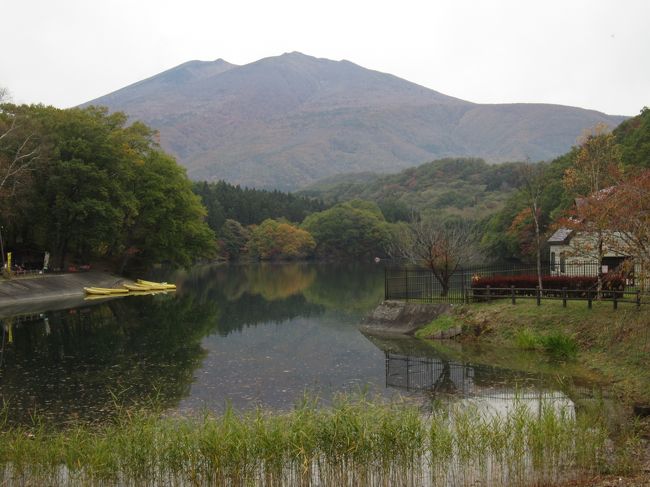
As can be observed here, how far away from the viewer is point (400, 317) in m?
30.1

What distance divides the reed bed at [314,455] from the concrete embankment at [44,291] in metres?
32.3

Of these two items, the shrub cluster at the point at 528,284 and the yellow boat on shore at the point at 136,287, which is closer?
the shrub cluster at the point at 528,284

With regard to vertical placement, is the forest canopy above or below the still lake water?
above

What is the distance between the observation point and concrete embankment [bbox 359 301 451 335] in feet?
95.4

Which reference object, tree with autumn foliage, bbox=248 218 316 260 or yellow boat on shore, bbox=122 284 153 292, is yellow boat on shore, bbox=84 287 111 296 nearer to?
yellow boat on shore, bbox=122 284 153 292

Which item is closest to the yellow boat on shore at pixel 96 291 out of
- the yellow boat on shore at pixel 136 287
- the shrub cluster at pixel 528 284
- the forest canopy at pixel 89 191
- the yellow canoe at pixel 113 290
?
the yellow canoe at pixel 113 290

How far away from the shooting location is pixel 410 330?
29016 mm

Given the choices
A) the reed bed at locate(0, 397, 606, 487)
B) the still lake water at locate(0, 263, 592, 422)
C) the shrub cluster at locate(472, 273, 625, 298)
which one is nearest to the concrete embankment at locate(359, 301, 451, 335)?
the still lake water at locate(0, 263, 592, 422)

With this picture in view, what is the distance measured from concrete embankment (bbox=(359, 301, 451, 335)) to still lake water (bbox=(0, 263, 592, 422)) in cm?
Result: 128

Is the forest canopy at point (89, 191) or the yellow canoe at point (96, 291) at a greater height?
the forest canopy at point (89, 191)

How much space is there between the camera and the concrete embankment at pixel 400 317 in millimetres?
29078

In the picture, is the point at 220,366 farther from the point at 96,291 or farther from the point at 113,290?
the point at 113,290

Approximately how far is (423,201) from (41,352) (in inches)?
6820

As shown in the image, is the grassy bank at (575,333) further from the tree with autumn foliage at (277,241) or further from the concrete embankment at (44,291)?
the tree with autumn foliage at (277,241)
